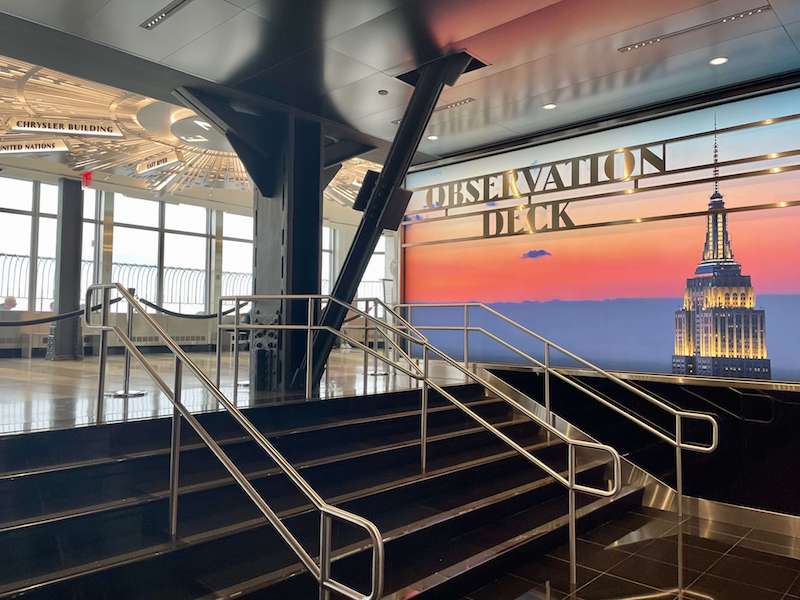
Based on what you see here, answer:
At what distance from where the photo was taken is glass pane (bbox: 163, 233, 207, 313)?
50.8 feet

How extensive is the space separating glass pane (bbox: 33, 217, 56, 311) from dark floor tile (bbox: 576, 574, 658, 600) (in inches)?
501

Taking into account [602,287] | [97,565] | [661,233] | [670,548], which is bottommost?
[670,548]

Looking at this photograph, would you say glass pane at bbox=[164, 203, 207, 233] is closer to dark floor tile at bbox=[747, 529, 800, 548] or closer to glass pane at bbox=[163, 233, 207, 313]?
glass pane at bbox=[163, 233, 207, 313]

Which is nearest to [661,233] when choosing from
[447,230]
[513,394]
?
[513,394]

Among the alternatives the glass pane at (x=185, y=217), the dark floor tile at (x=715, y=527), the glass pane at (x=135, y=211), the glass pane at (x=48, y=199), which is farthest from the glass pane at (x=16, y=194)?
the dark floor tile at (x=715, y=527)

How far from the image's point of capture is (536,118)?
7.11 metres

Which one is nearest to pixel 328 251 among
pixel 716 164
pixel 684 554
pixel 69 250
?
pixel 69 250

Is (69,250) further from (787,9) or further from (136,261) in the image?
(787,9)

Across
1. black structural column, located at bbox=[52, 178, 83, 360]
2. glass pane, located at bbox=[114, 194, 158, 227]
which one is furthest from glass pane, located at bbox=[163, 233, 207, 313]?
black structural column, located at bbox=[52, 178, 83, 360]

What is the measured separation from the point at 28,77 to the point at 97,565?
5.51 metres

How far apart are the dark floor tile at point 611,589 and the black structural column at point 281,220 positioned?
3.46m

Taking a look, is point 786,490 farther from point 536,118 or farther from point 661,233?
point 536,118

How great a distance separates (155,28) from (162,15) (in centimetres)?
22

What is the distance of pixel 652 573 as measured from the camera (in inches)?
155
